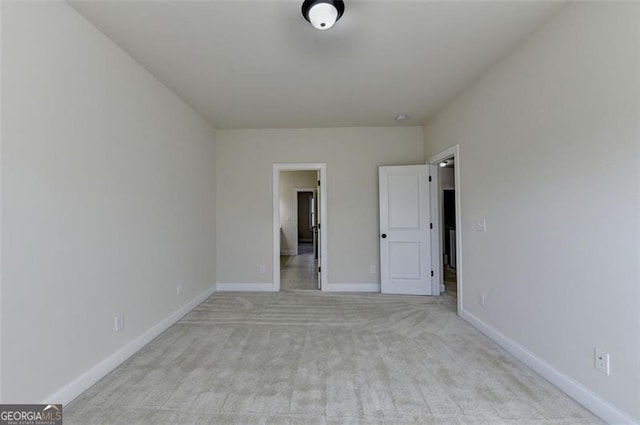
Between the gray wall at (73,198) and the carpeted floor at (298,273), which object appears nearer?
the gray wall at (73,198)

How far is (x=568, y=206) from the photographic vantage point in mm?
1877

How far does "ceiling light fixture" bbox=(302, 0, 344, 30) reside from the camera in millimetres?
1674

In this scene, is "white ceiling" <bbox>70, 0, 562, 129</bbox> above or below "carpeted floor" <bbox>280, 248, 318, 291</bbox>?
above

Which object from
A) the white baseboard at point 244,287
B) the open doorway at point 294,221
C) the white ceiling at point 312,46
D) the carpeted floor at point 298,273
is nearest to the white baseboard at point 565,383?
the white ceiling at point 312,46

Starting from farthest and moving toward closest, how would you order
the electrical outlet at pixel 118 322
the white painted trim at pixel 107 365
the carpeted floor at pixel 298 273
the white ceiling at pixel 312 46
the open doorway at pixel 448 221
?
the open doorway at pixel 448 221 → the carpeted floor at pixel 298 273 → the electrical outlet at pixel 118 322 → the white ceiling at pixel 312 46 → the white painted trim at pixel 107 365

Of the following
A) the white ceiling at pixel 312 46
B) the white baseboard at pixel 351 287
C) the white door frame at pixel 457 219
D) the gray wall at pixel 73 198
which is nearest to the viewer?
the gray wall at pixel 73 198

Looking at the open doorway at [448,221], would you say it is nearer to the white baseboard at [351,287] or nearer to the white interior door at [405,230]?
the white interior door at [405,230]

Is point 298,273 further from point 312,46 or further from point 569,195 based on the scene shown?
point 569,195

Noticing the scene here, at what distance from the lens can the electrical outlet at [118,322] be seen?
2268mm

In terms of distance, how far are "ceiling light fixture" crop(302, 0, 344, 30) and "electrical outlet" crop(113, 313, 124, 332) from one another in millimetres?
2596

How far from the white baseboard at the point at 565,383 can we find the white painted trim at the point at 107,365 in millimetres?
3180

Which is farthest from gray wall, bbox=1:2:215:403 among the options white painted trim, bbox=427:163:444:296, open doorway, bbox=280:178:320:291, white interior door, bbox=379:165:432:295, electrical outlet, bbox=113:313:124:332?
open doorway, bbox=280:178:320:291

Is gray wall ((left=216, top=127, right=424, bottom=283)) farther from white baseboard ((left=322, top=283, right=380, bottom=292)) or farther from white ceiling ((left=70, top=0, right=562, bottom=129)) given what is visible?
white ceiling ((left=70, top=0, right=562, bottom=129))

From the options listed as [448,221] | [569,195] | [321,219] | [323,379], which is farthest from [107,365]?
[448,221]
